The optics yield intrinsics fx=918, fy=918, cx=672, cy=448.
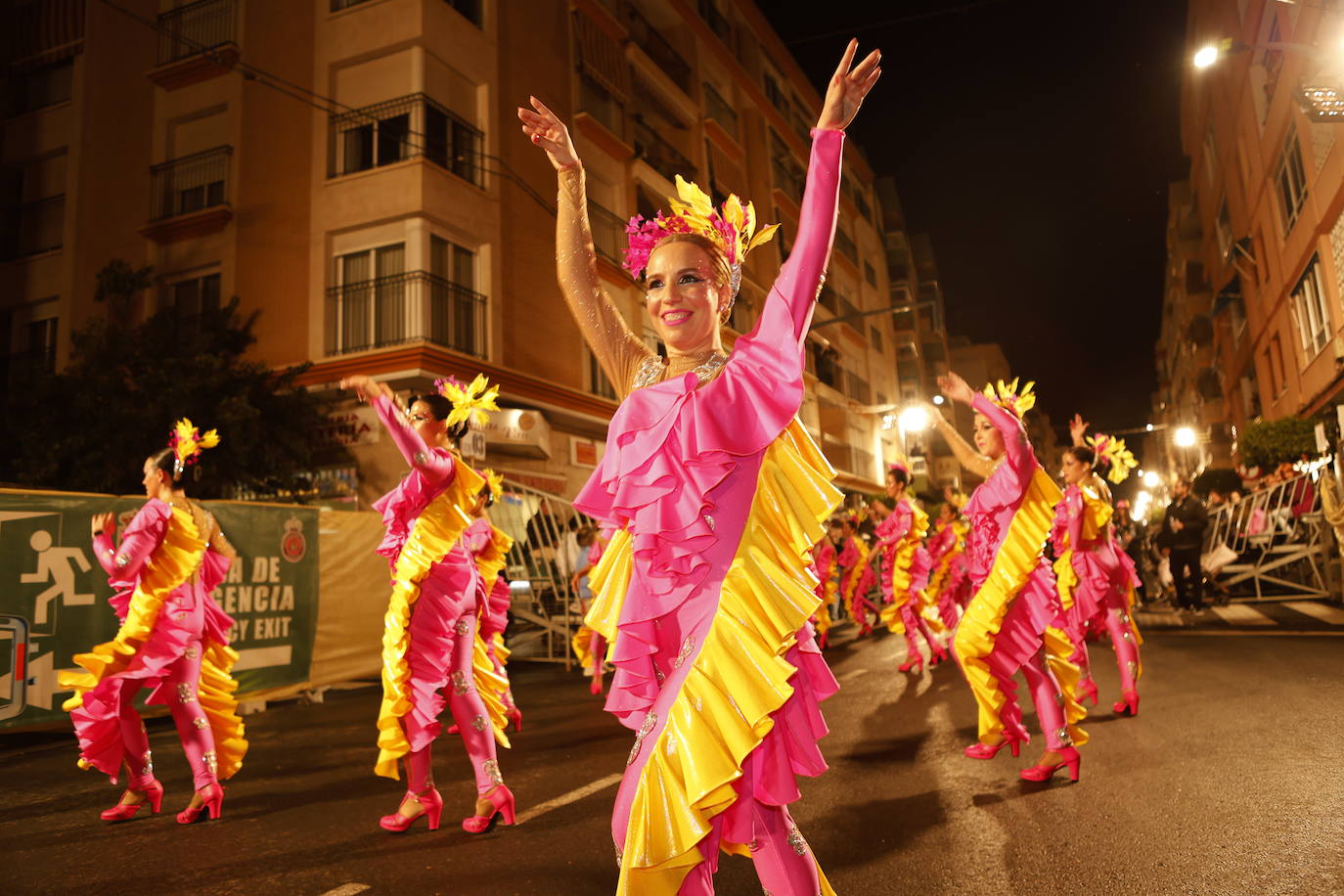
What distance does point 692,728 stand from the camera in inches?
80.1

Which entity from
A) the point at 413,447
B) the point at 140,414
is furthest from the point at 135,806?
the point at 140,414

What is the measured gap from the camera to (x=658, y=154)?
85.2ft

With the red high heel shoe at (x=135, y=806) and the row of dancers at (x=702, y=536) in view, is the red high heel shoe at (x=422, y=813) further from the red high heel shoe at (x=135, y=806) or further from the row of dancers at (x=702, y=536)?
the red high heel shoe at (x=135, y=806)

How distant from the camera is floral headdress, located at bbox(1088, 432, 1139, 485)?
8195mm

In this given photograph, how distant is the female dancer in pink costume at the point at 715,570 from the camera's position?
2020 millimetres

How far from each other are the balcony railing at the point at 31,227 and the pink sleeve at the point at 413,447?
19290mm

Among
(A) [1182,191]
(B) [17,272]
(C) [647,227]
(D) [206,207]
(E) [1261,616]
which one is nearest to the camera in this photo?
(C) [647,227]

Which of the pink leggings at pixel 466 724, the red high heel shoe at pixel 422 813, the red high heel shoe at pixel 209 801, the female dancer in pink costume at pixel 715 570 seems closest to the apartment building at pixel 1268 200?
the female dancer in pink costume at pixel 715 570

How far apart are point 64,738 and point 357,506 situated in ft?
27.2

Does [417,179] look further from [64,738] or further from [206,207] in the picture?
[64,738]

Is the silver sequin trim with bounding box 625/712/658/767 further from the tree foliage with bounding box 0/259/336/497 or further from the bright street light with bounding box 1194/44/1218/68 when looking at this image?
the tree foliage with bounding box 0/259/336/497

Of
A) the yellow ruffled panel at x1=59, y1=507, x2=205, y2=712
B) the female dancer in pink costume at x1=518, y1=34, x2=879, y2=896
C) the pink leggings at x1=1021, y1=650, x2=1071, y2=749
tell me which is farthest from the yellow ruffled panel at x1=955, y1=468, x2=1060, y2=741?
the yellow ruffled panel at x1=59, y1=507, x2=205, y2=712

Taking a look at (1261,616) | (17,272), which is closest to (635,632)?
(1261,616)

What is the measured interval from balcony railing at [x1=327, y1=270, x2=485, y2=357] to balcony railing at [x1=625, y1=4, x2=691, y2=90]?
39.2 feet
